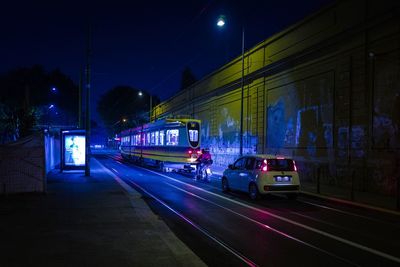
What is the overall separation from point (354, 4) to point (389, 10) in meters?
2.49

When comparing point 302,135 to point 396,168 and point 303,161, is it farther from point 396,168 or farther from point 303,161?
point 396,168

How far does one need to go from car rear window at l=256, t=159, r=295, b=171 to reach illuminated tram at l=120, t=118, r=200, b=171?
1227 centimetres

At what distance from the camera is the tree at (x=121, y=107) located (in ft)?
312

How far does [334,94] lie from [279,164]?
21.6 ft

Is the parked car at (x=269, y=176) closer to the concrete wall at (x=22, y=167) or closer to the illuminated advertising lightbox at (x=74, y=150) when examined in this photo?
the concrete wall at (x=22, y=167)

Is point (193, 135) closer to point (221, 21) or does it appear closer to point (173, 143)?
point (173, 143)

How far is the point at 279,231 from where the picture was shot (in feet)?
32.2

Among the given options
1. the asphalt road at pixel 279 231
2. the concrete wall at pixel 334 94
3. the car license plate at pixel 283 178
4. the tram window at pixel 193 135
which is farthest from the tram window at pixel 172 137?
the car license plate at pixel 283 178

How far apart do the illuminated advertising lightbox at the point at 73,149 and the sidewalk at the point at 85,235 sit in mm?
11072

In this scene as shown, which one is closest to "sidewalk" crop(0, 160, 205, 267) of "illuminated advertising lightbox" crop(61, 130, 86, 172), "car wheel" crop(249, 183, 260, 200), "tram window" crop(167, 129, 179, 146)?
"car wheel" crop(249, 183, 260, 200)

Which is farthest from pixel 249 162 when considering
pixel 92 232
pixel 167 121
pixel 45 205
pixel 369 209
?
pixel 167 121

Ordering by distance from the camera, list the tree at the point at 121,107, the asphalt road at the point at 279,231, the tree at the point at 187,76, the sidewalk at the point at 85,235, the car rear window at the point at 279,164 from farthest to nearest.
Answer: the tree at the point at 121,107
the tree at the point at 187,76
the car rear window at the point at 279,164
the asphalt road at the point at 279,231
the sidewalk at the point at 85,235

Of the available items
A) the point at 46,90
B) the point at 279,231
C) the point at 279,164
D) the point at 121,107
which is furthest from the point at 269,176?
the point at 121,107

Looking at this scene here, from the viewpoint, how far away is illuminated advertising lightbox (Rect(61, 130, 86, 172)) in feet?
81.0
